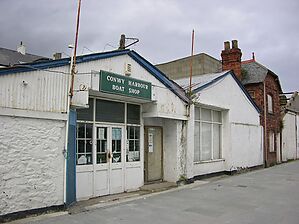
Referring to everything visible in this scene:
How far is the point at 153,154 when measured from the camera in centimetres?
1206

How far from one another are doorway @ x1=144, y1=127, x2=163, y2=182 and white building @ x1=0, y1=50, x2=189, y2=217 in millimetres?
36

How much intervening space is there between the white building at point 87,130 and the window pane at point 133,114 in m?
0.03

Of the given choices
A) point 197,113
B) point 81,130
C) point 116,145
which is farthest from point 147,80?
point 197,113

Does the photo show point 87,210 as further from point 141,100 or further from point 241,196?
point 241,196

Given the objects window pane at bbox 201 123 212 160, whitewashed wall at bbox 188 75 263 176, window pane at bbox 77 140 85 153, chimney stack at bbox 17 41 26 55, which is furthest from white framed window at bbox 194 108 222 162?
chimney stack at bbox 17 41 26 55

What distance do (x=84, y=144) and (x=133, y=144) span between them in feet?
6.84

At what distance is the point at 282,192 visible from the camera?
Answer: 10789mm

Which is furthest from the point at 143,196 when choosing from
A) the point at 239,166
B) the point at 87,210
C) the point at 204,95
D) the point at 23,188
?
the point at 239,166

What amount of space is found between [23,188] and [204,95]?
28.6ft

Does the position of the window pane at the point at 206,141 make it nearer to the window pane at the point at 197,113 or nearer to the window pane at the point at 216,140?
the window pane at the point at 216,140

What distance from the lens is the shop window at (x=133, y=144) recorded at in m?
10.8

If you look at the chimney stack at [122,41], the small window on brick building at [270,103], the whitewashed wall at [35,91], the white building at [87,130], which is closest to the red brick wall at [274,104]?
the small window on brick building at [270,103]

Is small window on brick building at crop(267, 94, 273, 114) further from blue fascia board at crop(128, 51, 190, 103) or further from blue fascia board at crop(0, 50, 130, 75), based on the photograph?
blue fascia board at crop(0, 50, 130, 75)

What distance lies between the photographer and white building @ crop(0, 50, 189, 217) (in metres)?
6.97
